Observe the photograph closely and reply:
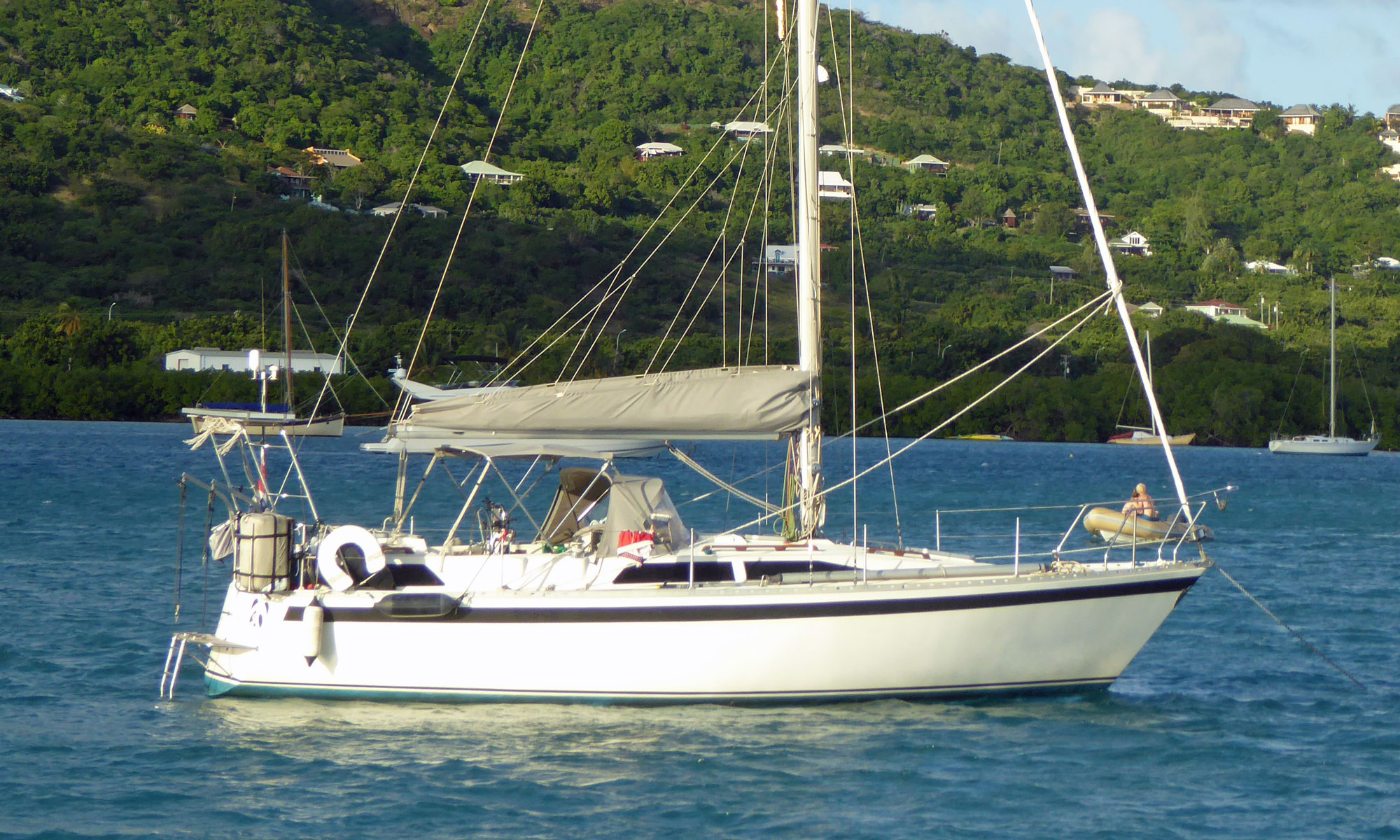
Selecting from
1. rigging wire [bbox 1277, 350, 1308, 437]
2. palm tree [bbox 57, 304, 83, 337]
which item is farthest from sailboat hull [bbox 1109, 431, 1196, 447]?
palm tree [bbox 57, 304, 83, 337]

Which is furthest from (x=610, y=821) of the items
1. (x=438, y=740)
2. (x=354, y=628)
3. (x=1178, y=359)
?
(x=1178, y=359)

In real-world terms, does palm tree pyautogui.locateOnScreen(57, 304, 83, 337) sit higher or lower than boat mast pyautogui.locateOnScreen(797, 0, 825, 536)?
higher

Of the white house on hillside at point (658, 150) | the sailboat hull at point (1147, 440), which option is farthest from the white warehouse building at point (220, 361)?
the white house on hillside at point (658, 150)

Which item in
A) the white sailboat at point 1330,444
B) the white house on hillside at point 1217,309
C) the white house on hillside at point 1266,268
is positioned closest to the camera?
the white sailboat at point 1330,444

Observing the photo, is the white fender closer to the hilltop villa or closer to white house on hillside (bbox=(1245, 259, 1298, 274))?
the hilltop villa

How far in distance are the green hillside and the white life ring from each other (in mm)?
49645

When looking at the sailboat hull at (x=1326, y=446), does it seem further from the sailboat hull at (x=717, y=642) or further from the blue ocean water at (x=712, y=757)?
the sailboat hull at (x=717, y=642)

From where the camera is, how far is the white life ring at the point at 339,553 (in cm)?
1293

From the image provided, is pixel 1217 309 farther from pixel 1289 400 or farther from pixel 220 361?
pixel 220 361

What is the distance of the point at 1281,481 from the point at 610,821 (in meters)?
52.3

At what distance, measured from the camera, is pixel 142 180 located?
121688 mm

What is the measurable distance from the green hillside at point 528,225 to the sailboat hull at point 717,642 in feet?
162

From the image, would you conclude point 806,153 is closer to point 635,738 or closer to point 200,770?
point 635,738

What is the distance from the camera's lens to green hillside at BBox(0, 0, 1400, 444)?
93625mm
